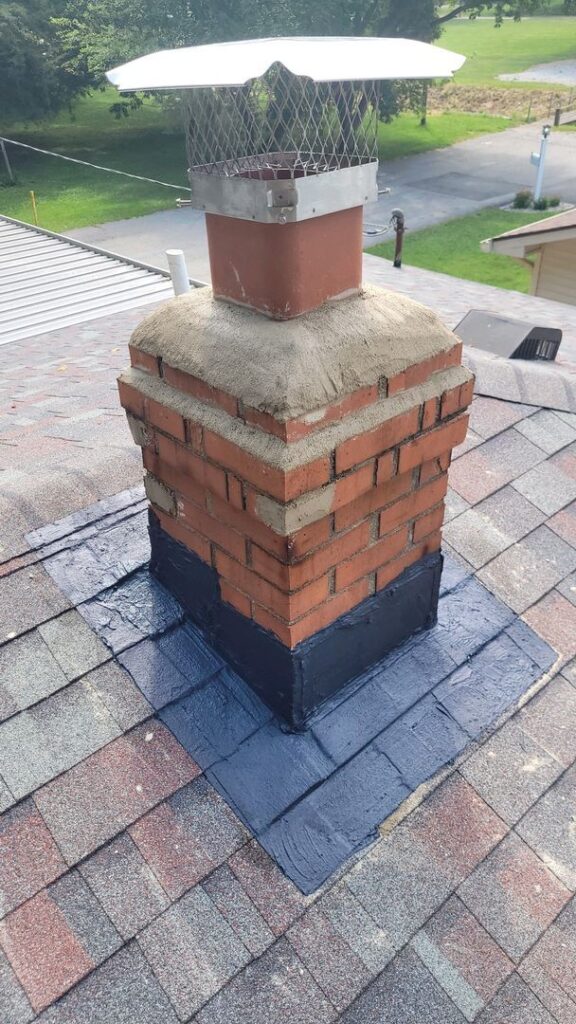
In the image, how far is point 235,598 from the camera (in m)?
2.03

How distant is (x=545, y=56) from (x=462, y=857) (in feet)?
216

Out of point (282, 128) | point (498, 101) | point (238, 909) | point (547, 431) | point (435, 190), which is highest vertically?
point (282, 128)

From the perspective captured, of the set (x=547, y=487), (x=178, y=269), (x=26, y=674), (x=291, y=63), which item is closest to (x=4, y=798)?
(x=26, y=674)

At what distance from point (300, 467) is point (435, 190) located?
89.4 feet

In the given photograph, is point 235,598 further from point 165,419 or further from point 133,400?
point 133,400

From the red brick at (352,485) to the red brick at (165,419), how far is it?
1.52ft

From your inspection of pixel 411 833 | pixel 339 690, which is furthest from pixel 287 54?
pixel 411 833

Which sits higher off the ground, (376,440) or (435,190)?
(376,440)

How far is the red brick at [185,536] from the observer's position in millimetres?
2080

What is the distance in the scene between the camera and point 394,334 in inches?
71.9

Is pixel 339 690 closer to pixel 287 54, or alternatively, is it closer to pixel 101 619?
pixel 101 619

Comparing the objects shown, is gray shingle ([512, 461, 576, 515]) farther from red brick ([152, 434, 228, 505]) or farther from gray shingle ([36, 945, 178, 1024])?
gray shingle ([36, 945, 178, 1024])

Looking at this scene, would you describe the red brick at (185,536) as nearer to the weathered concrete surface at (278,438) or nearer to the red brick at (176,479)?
the red brick at (176,479)

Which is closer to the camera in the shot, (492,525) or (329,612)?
(329,612)
